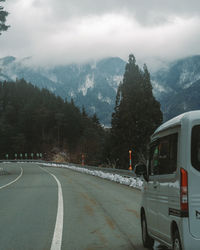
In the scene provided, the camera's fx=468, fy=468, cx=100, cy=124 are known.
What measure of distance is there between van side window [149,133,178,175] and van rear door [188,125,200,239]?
0.37m

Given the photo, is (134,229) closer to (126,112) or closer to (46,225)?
(46,225)

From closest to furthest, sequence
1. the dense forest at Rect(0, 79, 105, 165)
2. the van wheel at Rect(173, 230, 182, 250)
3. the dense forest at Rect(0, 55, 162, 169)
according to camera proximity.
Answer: the van wheel at Rect(173, 230, 182, 250) < the dense forest at Rect(0, 55, 162, 169) < the dense forest at Rect(0, 79, 105, 165)

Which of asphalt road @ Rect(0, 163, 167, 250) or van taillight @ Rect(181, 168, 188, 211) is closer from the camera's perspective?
van taillight @ Rect(181, 168, 188, 211)

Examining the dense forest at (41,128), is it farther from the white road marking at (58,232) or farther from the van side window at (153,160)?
Answer: the van side window at (153,160)

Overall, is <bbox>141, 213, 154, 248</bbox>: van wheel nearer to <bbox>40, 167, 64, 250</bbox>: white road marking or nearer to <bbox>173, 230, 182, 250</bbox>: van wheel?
<bbox>40, 167, 64, 250</bbox>: white road marking

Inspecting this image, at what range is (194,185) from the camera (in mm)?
5570

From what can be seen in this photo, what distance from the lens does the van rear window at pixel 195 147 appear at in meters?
5.67

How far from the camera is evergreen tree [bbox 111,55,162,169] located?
55741mm

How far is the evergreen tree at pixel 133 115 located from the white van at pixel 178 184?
47608 mm

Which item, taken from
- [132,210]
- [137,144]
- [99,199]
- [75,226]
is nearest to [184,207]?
[75,226]

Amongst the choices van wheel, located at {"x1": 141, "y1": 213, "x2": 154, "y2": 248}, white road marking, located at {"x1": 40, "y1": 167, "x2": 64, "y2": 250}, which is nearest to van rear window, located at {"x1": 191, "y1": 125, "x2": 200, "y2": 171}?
van wheel, located at {"x1": 141, "y1": 213, "x2": 154, "y2": 248}

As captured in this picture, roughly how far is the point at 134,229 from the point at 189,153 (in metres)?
4.80

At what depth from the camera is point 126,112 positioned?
56.8 metres

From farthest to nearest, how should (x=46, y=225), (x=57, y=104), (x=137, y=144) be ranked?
(x=57, y=104) < (x=137, y=144) < (x=46, y=225)
